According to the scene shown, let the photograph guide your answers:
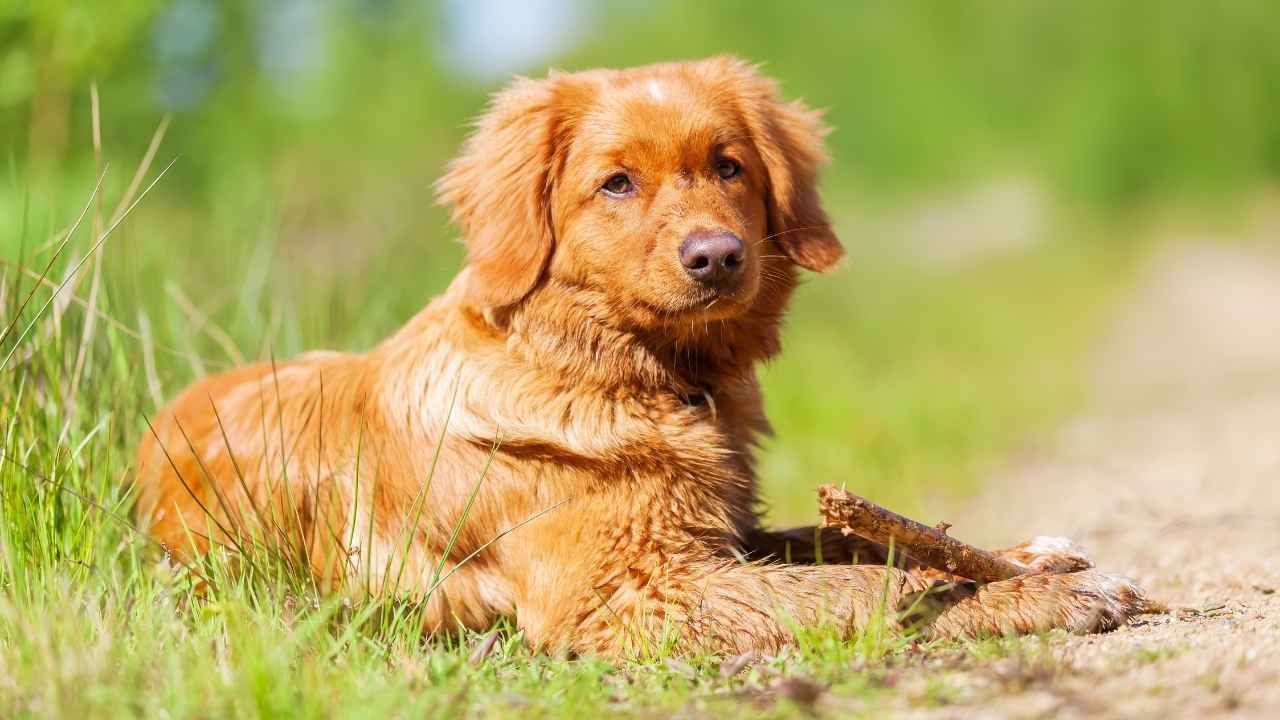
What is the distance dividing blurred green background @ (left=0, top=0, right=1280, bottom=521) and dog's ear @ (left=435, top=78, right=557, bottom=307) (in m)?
1.10

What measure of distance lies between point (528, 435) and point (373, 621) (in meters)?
0.71

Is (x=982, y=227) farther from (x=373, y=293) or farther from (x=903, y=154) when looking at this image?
(x=373, y=293)

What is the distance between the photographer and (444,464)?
398cm

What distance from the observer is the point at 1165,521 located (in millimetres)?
5594

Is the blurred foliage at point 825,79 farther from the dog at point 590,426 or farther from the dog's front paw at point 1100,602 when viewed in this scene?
the dog's front paw at point 1100,602

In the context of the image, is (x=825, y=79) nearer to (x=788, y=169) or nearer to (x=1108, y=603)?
(x=788, y=169)

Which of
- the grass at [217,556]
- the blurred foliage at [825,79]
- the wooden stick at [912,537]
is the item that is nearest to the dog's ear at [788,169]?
the grass at [217,556]

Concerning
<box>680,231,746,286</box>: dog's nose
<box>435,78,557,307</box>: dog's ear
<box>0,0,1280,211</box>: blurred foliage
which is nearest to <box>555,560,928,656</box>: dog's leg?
<box>680,231,746,286</box>: dog's nose

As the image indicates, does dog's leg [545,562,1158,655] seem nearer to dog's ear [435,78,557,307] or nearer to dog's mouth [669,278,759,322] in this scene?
dog's mouth [669,278,759,322]

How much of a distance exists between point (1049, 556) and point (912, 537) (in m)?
0.73

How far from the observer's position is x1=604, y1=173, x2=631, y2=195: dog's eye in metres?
4.05

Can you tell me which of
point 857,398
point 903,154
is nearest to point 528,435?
point 857,398

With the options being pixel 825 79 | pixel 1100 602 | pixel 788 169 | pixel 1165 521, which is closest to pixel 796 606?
pixel 1100 602

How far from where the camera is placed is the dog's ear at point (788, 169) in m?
4.28
